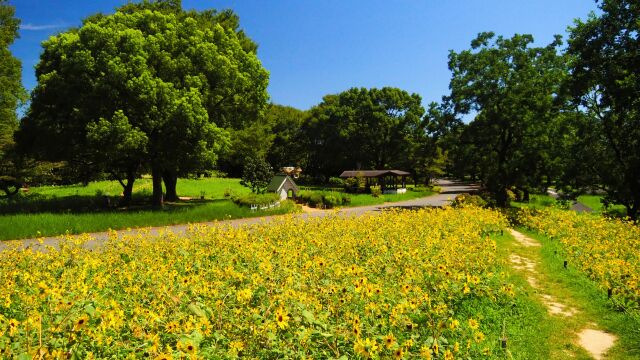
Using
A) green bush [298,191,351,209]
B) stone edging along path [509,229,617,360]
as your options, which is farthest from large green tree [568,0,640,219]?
green bush [298,191,351,209]

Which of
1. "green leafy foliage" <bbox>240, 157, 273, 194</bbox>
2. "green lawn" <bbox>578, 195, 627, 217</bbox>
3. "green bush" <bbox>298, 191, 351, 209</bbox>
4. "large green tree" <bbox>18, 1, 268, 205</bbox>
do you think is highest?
"large green tree" <bbox>18, 1, 268, 205</bbox>

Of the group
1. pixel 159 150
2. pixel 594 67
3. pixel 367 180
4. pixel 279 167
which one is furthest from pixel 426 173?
pixel 159 150

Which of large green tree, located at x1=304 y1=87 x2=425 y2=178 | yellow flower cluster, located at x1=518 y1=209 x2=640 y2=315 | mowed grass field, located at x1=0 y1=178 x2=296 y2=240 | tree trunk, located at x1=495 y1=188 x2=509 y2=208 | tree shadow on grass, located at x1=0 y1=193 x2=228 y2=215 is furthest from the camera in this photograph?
large green tree, located at x1=304 y1=87 x2=425 y2=178

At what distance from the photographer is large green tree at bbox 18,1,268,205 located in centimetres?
2316

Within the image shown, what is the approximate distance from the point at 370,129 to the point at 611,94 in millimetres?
46480

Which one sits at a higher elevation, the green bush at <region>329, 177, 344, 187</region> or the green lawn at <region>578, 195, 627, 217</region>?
the green bush at <region>329, 177, 344, 187</region>

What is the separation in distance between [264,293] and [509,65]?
1195 inches

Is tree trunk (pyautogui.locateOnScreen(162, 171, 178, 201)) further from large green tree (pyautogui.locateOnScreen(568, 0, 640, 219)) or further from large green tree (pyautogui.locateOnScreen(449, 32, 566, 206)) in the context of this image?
large green tree (pyautogui.locateOnScreen(568, 0, 640, 219))

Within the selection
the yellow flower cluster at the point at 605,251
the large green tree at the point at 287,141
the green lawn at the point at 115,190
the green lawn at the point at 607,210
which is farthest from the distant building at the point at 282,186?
the large green tree at the point at 287,141

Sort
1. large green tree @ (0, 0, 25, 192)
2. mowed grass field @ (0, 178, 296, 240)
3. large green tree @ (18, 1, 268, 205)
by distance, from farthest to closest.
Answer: large green tree @ (0, 0, 25, 192) → large green tree @ (18, 1, 268, 205) → mowed grass field @ (0, 178, 296, 240)

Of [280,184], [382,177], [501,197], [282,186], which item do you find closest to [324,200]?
[282,186]

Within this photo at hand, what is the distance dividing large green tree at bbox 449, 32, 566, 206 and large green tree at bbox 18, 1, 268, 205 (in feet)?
59.2

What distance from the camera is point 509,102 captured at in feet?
95.2

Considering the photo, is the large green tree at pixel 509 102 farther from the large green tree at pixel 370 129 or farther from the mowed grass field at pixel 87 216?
the large green tree at pixel 370 129
